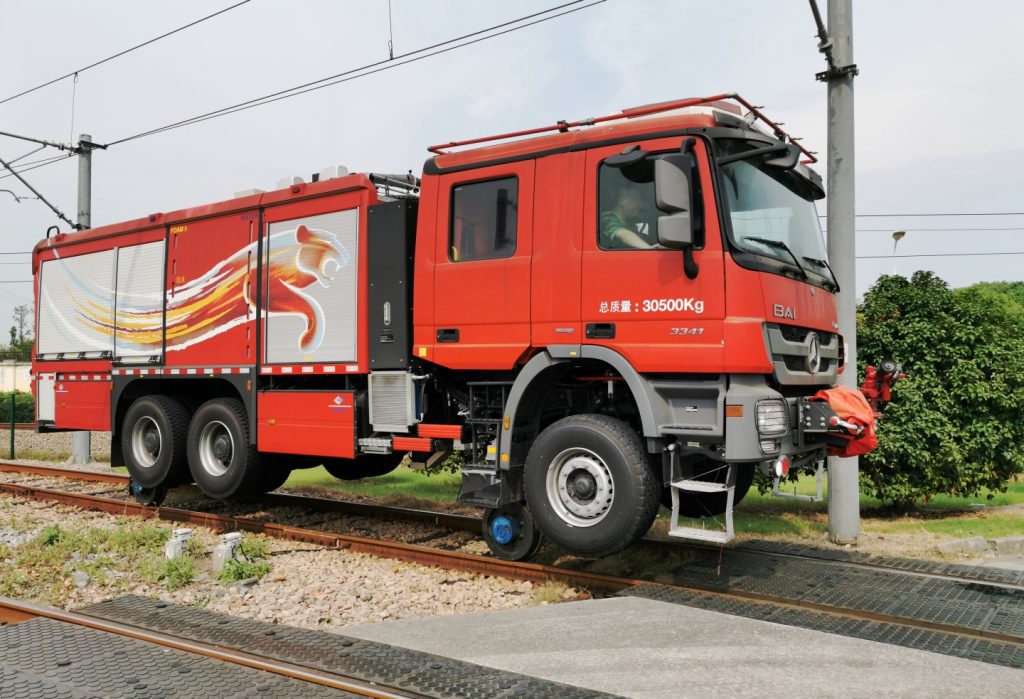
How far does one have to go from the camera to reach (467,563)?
6.62 m

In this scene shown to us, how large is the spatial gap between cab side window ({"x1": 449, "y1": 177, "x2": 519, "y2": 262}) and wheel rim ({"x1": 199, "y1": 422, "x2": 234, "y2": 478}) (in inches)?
155

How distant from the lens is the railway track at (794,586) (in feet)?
15.9

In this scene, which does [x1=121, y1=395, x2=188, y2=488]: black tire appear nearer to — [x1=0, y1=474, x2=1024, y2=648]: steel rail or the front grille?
[x1=0, y1=474, x2=1024, y2=648]: steel rail

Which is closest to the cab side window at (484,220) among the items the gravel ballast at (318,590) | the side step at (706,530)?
the side step at (706,530)

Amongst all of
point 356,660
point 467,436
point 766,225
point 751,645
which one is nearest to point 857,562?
point 751,645

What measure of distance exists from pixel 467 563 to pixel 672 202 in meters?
3.45

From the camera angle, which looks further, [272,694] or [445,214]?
[445,214]

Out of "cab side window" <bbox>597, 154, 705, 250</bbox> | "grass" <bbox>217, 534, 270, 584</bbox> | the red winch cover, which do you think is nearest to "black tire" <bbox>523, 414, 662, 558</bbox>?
"cab side window" <bbox>597, 154, 705, 250</bbox>

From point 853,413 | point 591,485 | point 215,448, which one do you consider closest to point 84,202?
point 215,448

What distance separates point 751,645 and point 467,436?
124 inches

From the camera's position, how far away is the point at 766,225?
587 cm

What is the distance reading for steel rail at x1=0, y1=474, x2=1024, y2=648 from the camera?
4.92 metres

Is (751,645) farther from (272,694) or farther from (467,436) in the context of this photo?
(467,436)

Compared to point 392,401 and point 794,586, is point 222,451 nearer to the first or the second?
point 392,401
